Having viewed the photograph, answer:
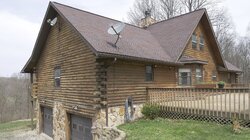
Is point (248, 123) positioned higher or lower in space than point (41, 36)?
lower

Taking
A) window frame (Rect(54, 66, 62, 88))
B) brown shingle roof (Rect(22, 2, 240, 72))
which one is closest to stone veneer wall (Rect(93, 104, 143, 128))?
brown shingle roof (Rect(22, 2, 240, 72))

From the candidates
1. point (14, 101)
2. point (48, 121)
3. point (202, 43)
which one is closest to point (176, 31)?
point (202, 43)

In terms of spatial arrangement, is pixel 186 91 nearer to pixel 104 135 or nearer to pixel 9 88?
pixel 104 135

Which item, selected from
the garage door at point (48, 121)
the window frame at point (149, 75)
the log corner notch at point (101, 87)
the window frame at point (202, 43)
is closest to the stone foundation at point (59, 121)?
the garage door at point (48, 121)

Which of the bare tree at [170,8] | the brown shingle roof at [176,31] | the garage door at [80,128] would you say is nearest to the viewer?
the garage door at [80,128]

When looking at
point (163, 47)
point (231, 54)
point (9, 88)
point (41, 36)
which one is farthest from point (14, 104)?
point (231, 54)

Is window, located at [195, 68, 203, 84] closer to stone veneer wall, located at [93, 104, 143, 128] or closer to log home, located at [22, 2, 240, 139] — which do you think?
log home, located at [22, 2, 240, 139]

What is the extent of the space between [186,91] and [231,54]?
119 feet

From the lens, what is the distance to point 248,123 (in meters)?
8.38

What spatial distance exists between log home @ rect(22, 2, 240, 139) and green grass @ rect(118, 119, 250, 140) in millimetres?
1487

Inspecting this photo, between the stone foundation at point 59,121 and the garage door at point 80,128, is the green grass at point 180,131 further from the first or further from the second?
the stone foundation at point 59,121

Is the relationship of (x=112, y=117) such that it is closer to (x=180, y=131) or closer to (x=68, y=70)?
(x=180, y=131)

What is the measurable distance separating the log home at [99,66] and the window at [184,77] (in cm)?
6

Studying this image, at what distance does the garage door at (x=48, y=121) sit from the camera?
15914mm
